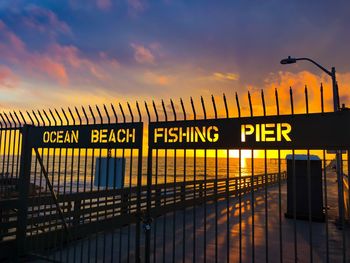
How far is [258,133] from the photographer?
3896 millimetres

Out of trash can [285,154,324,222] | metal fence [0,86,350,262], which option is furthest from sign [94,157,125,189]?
trash can [285,154,324,222]

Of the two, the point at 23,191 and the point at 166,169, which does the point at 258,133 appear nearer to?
the point at 166,169

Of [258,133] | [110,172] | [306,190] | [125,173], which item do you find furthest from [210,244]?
[125,173]

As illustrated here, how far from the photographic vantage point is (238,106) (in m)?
3.95

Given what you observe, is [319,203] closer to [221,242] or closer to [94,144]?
[221,242]

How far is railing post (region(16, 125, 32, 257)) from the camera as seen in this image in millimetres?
6168

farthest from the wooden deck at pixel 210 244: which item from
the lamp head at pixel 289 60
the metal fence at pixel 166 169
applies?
the lamp head at pixel 289 60

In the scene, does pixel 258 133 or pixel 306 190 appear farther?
pixel 306 190

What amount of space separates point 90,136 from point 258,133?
10.7ft

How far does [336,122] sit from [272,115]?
0.75 m

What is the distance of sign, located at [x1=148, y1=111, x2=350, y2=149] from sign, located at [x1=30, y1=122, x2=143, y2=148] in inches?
15.3

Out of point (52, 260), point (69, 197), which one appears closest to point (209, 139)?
point (52, 260)

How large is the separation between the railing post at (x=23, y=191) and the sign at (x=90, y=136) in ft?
0.54

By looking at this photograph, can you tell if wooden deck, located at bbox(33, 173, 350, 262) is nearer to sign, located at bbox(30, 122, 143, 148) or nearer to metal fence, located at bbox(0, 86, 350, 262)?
metal fence, located at bbox(0, 86, 350, 262)
